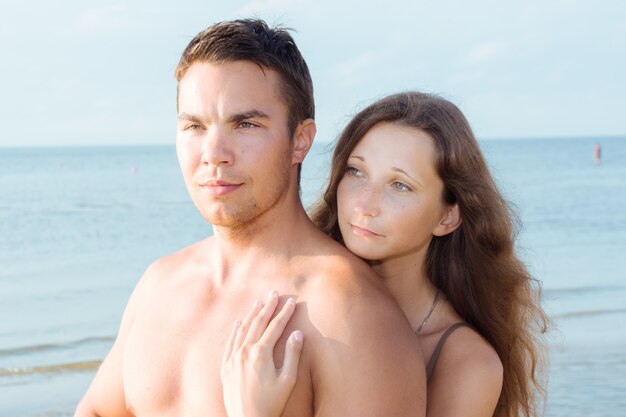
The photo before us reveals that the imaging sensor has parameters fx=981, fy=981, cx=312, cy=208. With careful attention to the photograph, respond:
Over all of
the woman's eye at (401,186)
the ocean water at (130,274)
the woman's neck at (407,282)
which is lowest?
the ocean water at (130,274)

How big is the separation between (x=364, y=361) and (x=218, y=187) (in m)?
0.73

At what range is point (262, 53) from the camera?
10.5 ft

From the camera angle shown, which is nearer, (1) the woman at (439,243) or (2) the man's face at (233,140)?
(2) the man's face at (233,140)

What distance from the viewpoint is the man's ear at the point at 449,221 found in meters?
3.90

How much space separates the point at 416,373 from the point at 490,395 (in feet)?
2.30

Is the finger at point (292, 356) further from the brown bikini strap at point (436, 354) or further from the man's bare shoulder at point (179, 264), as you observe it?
the brown bikini strap at point (436, 354)

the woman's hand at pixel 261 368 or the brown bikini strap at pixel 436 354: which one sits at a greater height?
the woman's hand at pixel 261 368

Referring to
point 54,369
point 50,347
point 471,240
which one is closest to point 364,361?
point 471,240

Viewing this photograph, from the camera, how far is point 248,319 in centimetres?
317

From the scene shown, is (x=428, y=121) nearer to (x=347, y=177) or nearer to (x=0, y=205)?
(x=347, y=177)

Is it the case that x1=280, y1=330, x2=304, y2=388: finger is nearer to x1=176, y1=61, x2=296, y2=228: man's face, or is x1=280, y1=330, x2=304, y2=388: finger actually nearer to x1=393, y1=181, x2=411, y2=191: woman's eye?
x1=176, y1=61, x2=296, y2=228: man's face

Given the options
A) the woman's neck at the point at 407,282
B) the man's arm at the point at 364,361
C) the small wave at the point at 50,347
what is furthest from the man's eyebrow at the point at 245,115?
the small wave at the point at 50,347

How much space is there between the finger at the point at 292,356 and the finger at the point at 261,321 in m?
0.12

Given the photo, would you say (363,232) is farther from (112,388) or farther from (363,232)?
(112,388)
